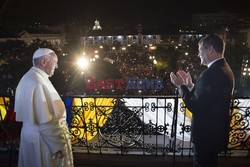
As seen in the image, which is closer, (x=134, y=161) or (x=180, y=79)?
(x=180, y=79)

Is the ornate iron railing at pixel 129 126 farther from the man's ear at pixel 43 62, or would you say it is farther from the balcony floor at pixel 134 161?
the man's ear at pixel 43 62

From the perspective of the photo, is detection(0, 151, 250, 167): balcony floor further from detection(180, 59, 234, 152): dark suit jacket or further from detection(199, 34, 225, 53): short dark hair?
detection(199, 34, 225, 53): short dark hair

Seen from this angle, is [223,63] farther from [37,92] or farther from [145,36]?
[145,36]

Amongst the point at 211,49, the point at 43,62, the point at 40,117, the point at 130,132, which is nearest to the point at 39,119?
the point at 40,117

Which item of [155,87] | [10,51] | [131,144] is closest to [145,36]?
[155,87]

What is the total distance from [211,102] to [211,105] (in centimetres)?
8

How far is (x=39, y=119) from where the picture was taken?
9.53ft

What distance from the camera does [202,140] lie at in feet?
9.79

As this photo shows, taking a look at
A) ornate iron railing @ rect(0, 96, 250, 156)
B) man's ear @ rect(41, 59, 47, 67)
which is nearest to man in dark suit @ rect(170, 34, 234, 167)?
ornate iron railing @ rect(0, 96, 250, 156)

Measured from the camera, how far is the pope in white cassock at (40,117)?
2.90 metres

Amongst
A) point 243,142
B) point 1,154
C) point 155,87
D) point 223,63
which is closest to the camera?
point 223,63

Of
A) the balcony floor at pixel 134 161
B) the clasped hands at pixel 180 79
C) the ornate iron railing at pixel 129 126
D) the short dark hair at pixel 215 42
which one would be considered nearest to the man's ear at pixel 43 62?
the ornate iron railing at pixel 129 126

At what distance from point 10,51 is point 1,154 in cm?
2263

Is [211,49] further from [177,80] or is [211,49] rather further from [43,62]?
[43,62]
